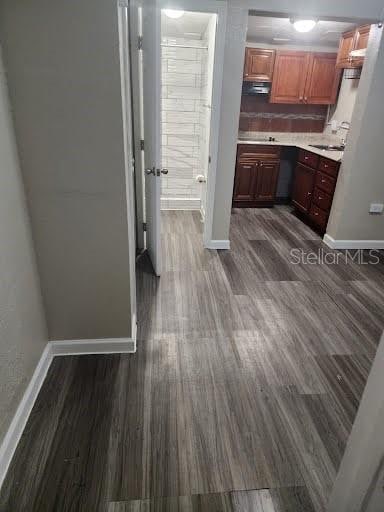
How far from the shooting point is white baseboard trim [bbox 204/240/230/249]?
354 centimetres

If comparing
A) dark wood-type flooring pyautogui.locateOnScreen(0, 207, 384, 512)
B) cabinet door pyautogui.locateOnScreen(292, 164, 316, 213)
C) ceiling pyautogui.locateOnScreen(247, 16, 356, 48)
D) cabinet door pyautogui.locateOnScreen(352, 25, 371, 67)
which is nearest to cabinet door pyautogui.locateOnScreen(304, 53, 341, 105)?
ceiling pyautogui.locateOnScreen(247, 16, 356, 48)

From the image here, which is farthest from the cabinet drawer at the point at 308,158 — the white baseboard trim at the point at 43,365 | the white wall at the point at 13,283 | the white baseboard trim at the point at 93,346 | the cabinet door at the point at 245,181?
the white wall at the point at 13,283

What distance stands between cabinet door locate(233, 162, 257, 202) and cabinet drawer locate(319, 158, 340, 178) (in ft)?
3.25

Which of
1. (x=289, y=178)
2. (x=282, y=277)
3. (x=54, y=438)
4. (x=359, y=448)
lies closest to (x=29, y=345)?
(x=54, y=438)

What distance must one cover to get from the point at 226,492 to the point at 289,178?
4.69 meters

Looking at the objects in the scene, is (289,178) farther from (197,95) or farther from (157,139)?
(157,139)

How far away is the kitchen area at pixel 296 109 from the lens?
161 inches

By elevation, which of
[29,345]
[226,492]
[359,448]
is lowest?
[226,492]

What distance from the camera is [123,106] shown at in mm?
1575

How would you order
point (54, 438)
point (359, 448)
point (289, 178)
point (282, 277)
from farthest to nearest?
point (289, 178) → point (282, 277) → point (54, 438) → point (359, 448)

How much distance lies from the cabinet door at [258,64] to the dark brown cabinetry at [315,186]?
116cm

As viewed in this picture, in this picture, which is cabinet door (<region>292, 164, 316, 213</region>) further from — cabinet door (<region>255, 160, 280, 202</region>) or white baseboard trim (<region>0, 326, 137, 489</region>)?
white baseboard trim (<region>0, 326, 137, 489</region>)

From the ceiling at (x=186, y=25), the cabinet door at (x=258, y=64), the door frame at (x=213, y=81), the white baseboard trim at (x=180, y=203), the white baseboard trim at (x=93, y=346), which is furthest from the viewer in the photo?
the white baseboard trim at (x=180, y=203)

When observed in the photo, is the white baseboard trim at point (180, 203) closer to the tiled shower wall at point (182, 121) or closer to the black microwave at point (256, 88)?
the tiled shower wall at point (182, 121)
